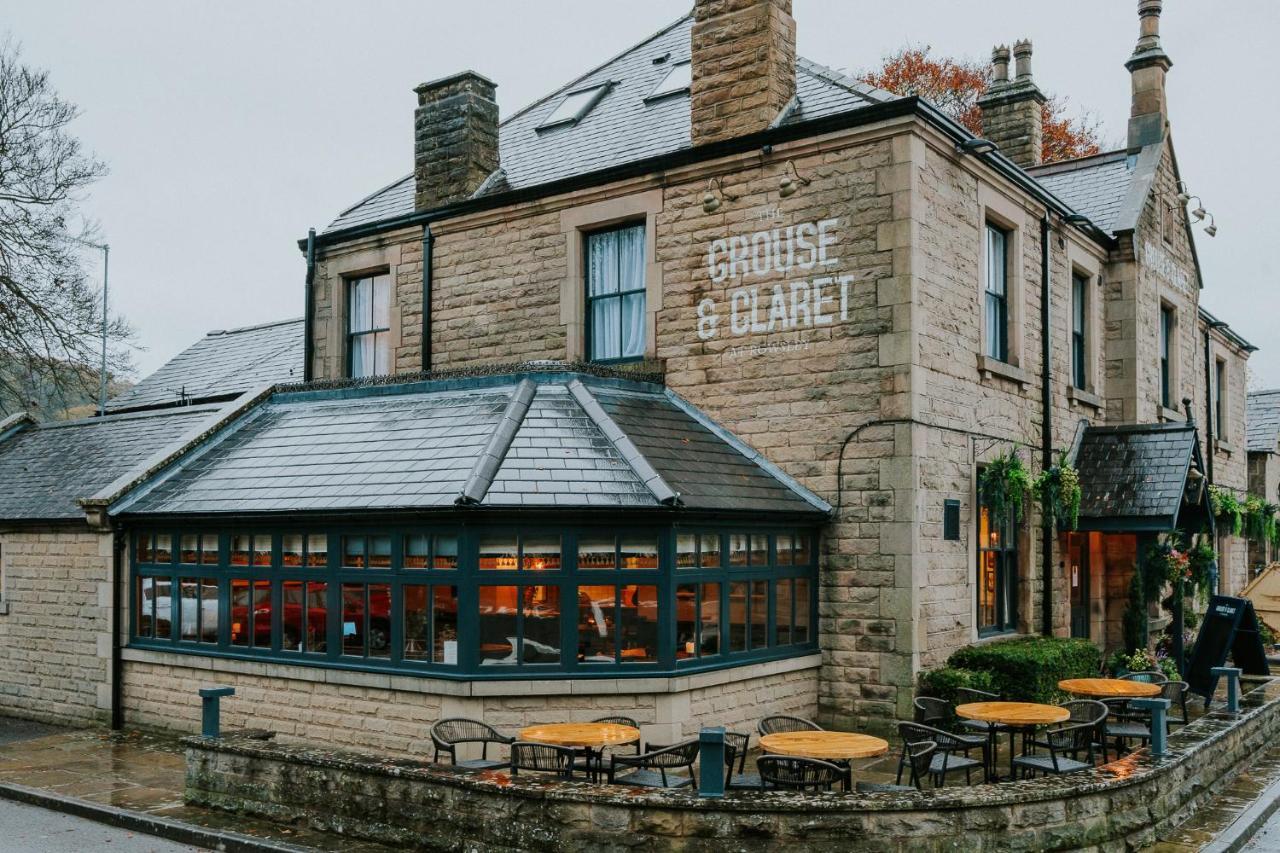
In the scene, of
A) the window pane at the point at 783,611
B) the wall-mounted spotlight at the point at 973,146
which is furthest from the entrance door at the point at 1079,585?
the wall-mounted spotlight at the point at 973,146

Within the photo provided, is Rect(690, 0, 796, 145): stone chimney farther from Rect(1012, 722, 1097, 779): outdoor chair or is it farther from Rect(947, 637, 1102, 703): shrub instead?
Rect(1012, 722, 1097, 779): outdoor chair

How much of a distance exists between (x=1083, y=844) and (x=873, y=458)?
5.75 meters

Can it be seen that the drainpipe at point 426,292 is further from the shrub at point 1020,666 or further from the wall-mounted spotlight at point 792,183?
the shrub at point 1020,666

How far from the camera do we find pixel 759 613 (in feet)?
44.1

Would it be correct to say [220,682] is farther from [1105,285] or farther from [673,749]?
[1105,285]

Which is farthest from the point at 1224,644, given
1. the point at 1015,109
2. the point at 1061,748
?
the point at 1015,109

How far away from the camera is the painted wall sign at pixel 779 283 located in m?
14.2

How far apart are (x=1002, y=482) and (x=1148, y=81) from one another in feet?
35.0

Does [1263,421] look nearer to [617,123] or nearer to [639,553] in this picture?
[617,123]

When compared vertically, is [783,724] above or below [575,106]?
below

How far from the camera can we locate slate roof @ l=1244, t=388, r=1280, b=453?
32.6 meters

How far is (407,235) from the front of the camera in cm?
1847

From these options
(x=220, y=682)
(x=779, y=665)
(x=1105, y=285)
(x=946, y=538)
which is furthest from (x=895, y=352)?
(x=220, y=682)

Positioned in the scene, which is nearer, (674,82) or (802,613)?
(802,613)
